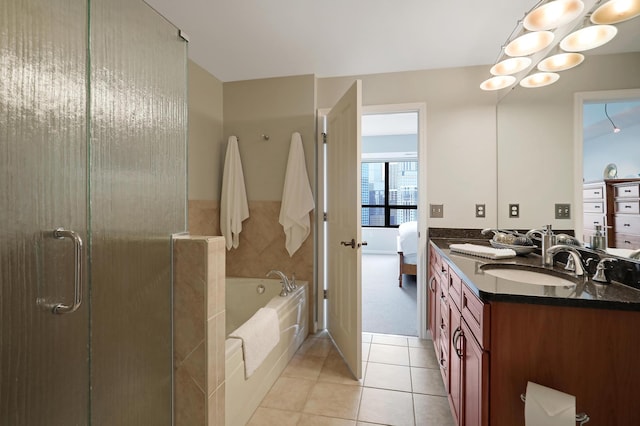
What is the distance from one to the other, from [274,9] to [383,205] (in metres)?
5.73

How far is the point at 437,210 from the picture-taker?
8.57ft

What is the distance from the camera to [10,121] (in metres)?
0.67

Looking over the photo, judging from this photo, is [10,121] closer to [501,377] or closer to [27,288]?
[27,288]

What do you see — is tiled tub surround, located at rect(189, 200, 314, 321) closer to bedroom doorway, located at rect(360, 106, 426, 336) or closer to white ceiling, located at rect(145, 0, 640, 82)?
bedroom doorway, located at rect(360, 106, 426, 336)

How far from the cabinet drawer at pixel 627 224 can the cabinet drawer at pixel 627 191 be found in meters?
0.09

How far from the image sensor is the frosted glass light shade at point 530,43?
1737 mm

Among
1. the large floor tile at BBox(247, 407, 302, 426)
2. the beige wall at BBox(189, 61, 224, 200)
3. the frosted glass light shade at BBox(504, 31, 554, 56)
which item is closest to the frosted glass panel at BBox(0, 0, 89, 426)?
the large floor tile at BBox(247, 407, 302, 426)

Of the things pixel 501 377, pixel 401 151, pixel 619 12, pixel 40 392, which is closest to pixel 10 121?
pixel 40 392

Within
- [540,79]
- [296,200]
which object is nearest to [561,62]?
[540,79]

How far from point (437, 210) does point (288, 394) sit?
6.07ft

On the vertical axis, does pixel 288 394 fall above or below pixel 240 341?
below

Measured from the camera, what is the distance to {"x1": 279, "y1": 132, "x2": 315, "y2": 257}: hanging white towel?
265 centimetres

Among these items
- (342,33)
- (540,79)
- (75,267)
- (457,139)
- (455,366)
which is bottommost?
(455,366)

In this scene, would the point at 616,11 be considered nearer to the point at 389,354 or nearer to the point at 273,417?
the point at 389,354
